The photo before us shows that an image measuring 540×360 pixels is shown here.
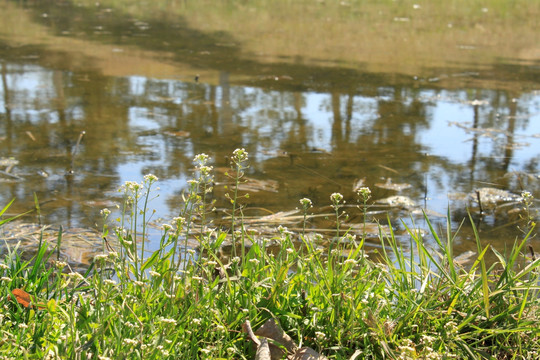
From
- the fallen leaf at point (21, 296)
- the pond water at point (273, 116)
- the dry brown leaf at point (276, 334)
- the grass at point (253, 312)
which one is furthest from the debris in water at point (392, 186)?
the fallen leaf at point (21, 296)

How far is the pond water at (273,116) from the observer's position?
418cm

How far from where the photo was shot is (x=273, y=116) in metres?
6.07

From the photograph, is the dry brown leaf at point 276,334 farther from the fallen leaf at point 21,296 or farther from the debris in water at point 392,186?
the debris in water at point 392,186

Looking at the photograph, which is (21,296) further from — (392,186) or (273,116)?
(273,116)

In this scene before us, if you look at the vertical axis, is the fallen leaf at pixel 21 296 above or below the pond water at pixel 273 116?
below

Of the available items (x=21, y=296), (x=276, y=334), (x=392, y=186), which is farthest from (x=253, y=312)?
(x=392, y=186)

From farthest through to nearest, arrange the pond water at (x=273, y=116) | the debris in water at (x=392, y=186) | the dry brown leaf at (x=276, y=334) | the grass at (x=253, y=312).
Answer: the debris in water at (x=392, y=186) < the pond water at (x=273, y=116) < the dry brown leaf at (x=276, y=334) < the grass at (x=253, y=312)

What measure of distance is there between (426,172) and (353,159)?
1.77 feet

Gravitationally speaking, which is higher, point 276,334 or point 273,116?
point 273,116

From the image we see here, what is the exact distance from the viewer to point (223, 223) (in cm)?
361

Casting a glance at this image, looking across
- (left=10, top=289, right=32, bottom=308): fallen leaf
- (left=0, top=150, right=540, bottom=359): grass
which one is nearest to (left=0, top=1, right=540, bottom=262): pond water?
(left=0, top=150, right=540, bottom=359): grass

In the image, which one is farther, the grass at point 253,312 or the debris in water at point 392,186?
the debris in water at point 392,186

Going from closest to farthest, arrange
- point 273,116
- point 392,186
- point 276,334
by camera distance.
Result: point 276,334 < point 392,186 < point 273,116

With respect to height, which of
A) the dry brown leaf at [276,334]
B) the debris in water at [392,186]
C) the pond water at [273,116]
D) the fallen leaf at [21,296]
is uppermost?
the pond water at [273,116]
